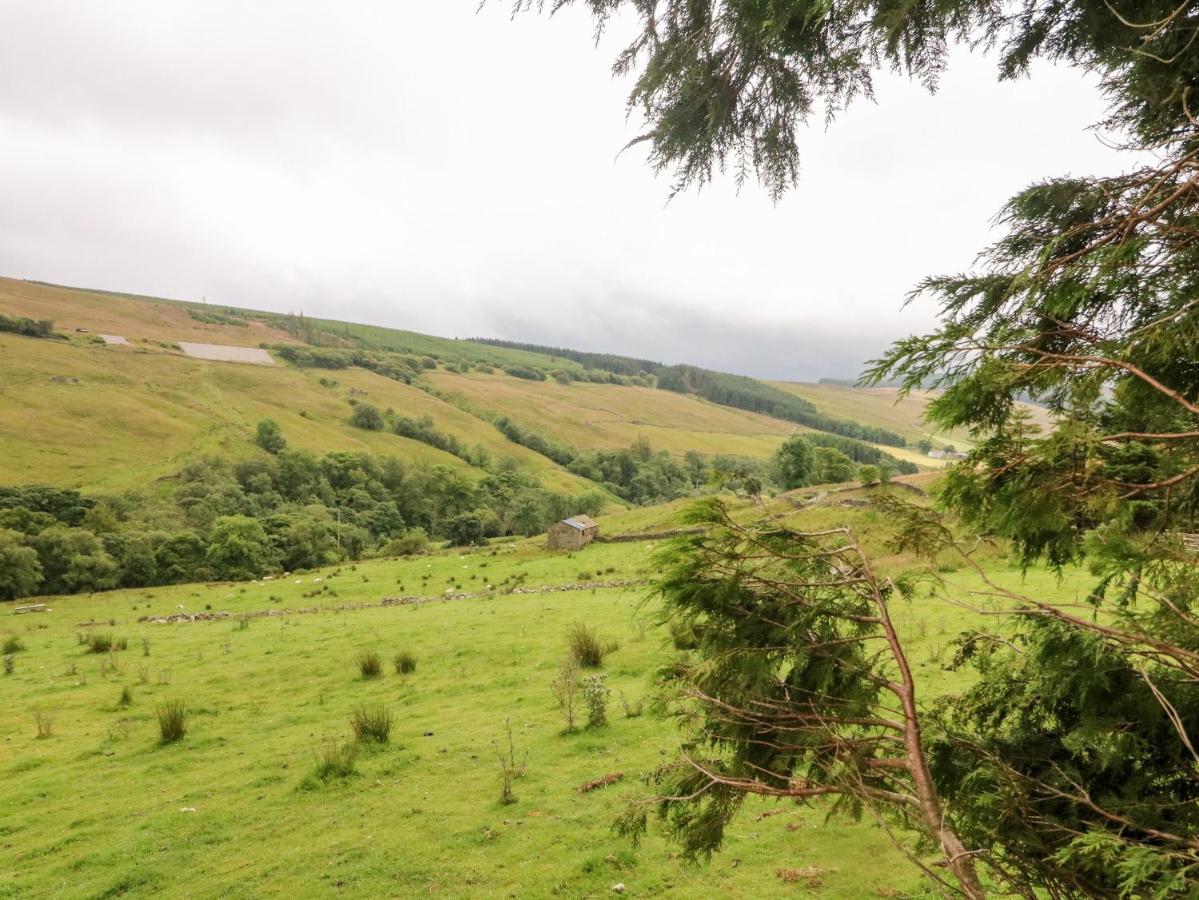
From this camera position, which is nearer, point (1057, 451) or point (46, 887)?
point (1057, 451)

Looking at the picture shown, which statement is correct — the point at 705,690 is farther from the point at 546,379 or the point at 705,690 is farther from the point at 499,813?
the point at 546,379

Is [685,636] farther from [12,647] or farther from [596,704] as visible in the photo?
[12,647]

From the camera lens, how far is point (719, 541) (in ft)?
12.8

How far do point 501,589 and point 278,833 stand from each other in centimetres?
2116

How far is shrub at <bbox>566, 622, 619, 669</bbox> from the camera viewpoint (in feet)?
45.8

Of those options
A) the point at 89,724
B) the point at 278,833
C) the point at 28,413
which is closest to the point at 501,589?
the point at 89,724

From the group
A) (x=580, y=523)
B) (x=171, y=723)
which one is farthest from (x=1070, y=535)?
(x=580, y=523)

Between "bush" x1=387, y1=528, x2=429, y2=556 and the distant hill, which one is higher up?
the distant hill

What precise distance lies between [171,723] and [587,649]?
8.55m

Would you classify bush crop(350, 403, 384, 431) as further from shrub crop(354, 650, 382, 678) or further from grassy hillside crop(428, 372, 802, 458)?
shrub crop(354, 650, 382, 678)

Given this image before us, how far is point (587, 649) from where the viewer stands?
14039 millimetres

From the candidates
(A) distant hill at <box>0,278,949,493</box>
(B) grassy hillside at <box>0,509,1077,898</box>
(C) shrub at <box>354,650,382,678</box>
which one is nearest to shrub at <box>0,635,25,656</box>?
Result: (B) grassy hillside at <box>0,509,1077,898</box>

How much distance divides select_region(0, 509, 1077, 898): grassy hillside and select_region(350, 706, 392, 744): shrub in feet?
0.78

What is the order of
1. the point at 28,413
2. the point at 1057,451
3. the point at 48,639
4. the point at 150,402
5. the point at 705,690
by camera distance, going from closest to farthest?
the point at 1057,451 → the point at 705,690 → the point at 48,639 → the point at 28,413 → the point at 150,402
